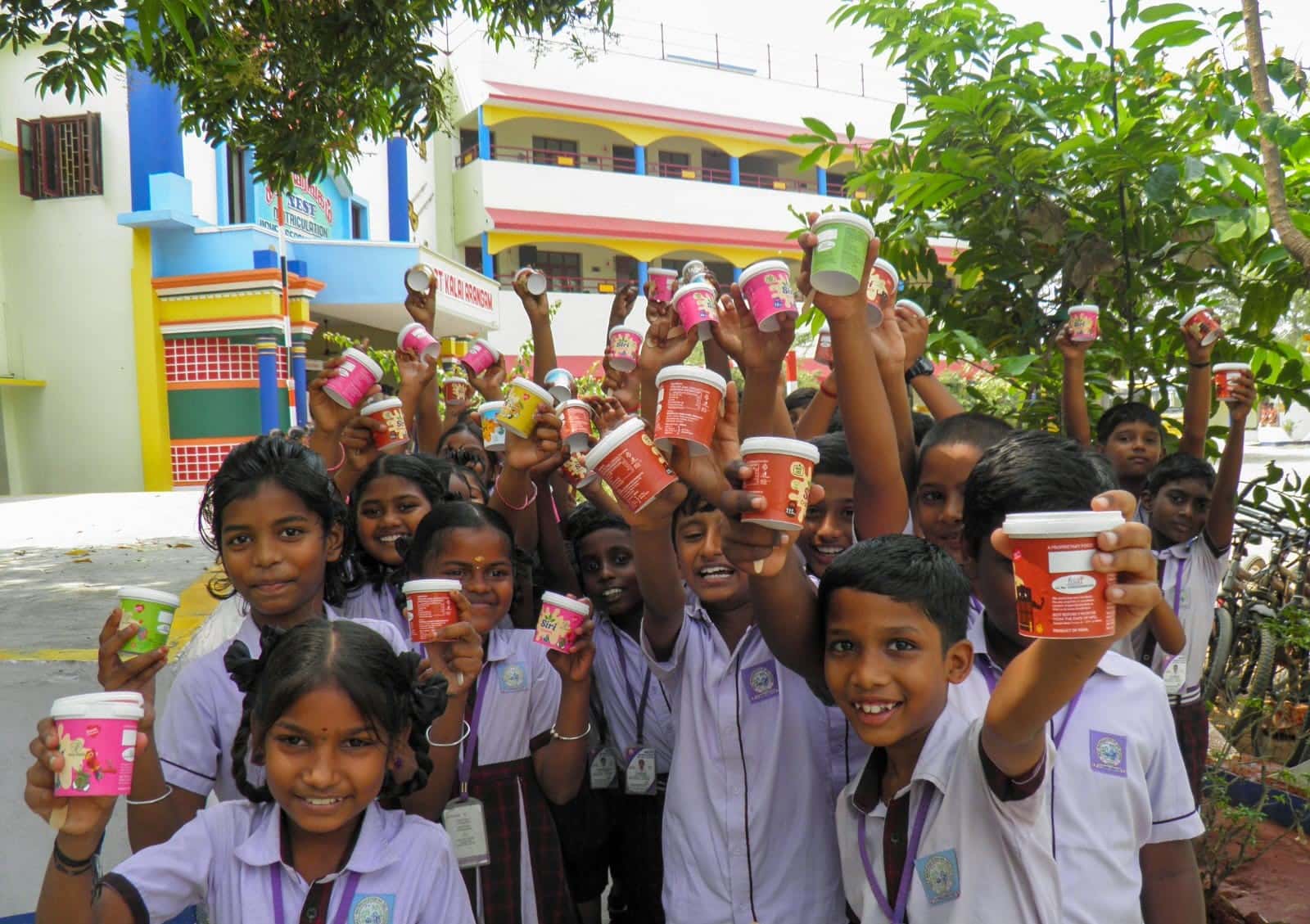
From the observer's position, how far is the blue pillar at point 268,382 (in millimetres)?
14336

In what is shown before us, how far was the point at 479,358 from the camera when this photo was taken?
3951 millimetres

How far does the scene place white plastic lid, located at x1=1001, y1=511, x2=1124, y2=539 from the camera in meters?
1.24

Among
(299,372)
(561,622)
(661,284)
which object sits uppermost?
(299,372)

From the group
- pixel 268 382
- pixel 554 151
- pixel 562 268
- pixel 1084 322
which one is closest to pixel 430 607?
pixel 1084 322

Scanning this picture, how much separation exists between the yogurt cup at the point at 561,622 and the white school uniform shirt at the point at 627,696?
41 centimetres

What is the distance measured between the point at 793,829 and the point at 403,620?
1.21 m

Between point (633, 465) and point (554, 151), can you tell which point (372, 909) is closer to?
point (633, 465)

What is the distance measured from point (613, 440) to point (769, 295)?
1.64 feet

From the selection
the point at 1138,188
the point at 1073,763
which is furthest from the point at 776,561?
the point at 1138,188

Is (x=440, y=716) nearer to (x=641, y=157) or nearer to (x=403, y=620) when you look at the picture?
(x=403, y=620)

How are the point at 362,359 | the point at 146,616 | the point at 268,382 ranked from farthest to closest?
the point at 268,382 → the point at 362,359 → the point at 146,616

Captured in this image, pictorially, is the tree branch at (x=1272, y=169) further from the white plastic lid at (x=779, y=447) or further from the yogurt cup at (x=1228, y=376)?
the white plastic lid at (x=779, y=447)

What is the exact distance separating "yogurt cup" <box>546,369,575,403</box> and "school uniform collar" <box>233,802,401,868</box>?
1.54 m

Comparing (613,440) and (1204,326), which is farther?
(1204,326)
